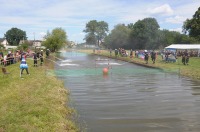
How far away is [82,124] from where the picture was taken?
10164 mm

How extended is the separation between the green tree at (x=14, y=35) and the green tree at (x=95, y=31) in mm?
37242

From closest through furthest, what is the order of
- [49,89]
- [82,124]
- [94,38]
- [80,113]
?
[82,124] → [80,113] → [49,89] → [94,38]

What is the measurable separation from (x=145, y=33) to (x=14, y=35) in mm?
86287

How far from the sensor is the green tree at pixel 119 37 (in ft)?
379

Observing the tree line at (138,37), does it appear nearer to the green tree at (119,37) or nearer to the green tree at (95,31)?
the green tree at (119,37)

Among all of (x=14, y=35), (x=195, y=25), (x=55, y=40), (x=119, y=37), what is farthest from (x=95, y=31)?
(x=195, y=25)

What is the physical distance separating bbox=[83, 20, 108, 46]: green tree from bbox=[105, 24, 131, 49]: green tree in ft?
195

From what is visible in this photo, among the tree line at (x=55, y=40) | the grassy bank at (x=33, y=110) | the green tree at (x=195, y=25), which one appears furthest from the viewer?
the tree line at (x=55, y=40)

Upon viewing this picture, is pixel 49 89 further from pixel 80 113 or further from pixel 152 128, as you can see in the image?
pixel 152 128

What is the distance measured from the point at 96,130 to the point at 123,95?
6.46m

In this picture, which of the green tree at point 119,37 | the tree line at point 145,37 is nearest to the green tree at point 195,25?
the tree line at point 145,37

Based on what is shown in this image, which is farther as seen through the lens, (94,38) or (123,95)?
(94,38)

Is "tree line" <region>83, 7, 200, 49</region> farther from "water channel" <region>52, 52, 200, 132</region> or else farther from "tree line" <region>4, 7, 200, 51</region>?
"water channel" <region>52, 52, 200, 132</region>

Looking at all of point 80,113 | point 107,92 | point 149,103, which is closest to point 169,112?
point 149,103
